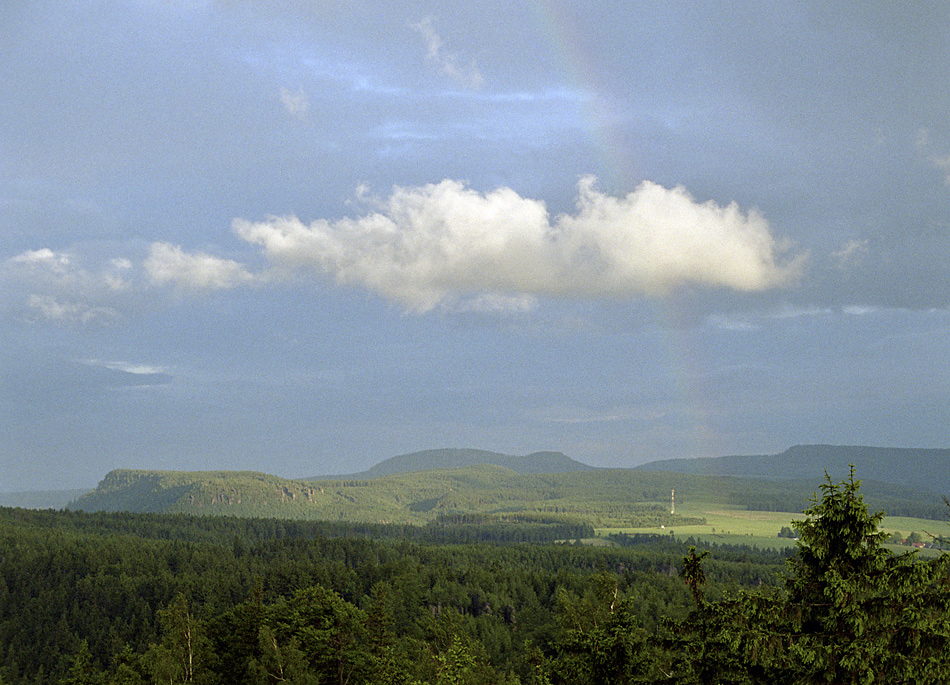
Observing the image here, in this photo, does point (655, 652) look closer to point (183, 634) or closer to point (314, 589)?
point (314, 589)

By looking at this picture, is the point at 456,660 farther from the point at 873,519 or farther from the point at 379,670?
the point at 873,519

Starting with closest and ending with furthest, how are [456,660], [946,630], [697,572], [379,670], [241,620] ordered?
[946,630] → [697,572] → [456,660] → [379,670] → [241,620]

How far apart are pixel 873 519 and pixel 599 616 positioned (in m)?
33.2

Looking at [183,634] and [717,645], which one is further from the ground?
[717,645]

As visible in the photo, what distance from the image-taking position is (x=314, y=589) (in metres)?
61.9

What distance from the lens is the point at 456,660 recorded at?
145 ft

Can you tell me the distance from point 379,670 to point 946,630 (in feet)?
146

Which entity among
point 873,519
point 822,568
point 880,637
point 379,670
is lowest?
point 379,670

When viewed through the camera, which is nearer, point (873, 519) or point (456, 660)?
point (873, 519)

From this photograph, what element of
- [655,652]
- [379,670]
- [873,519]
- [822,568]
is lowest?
[379,670]

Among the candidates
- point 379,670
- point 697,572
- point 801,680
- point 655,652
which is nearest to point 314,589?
point 379,670

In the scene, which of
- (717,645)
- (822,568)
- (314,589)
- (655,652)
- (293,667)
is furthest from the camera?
(314,589)

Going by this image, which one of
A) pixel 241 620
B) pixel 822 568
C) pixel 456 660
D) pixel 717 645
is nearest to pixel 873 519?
pixel 822 568

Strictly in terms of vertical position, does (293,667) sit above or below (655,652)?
below
